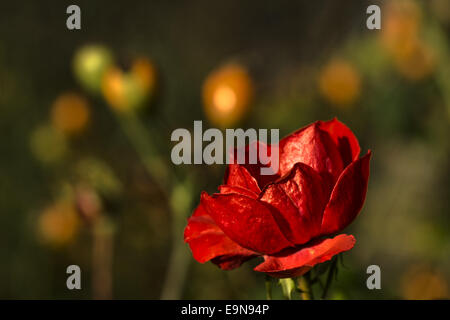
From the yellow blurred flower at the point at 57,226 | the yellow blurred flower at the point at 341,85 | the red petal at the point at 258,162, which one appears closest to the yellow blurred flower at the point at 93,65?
the yellow blurred flower at the point at 57,226

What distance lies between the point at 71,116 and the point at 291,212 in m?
0.81

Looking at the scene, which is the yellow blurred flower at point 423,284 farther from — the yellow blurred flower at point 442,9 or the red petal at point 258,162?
the red petal at point 258,162

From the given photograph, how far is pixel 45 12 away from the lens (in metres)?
1.75

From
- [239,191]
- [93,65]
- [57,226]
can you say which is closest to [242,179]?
[239,191]

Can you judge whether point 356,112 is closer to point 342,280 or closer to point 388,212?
point 388,212

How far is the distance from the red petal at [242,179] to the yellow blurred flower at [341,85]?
896 mm

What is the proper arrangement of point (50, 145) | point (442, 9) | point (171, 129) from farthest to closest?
point (171, 129) < point (50, 145) < point (442, 9)

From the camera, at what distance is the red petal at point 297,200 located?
38 cm

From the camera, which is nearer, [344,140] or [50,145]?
[344,140]

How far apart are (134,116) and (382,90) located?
611 mm

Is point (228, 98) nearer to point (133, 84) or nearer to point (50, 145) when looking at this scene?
point (133, 84)

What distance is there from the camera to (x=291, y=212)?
0.38 m
